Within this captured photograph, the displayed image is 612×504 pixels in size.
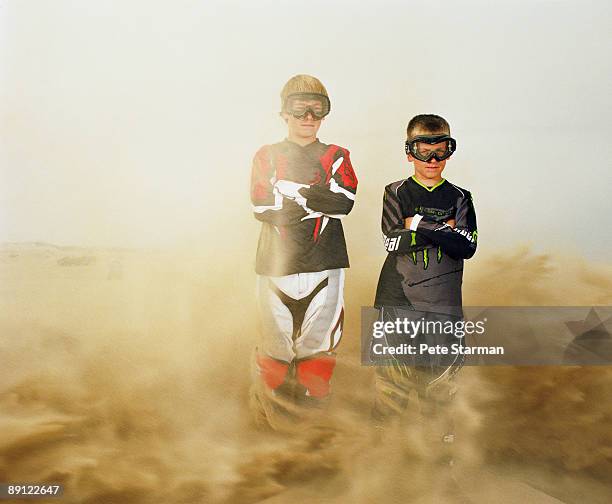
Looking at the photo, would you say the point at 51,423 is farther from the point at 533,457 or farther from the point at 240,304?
the point at 533,457

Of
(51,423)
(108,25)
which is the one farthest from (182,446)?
(108,25)

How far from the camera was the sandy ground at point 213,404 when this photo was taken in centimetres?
218

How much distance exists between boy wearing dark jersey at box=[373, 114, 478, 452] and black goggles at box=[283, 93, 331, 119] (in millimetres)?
320

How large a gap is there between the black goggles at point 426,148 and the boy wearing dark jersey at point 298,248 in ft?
0.79

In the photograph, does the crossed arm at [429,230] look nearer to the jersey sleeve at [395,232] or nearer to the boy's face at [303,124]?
the jersey sleeve at [395,232]

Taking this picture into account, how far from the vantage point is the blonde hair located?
2.21 m

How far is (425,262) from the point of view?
218 cm

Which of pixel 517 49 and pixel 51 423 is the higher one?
pixel 517 49

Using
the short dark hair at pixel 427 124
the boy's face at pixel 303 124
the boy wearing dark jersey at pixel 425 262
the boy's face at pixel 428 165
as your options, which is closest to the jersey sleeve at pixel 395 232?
the boy wearing dark jersey at pixel 425 262

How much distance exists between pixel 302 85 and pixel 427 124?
469mm

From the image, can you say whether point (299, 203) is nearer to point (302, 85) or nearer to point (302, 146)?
point (302, 146)

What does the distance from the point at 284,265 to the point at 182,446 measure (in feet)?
2.41

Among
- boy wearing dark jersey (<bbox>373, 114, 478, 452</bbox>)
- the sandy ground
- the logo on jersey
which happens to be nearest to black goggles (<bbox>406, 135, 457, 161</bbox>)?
boy wearing dark jersey (<bbox>373, 114, 478, 452</bbox>)

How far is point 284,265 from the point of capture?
2.20 m
